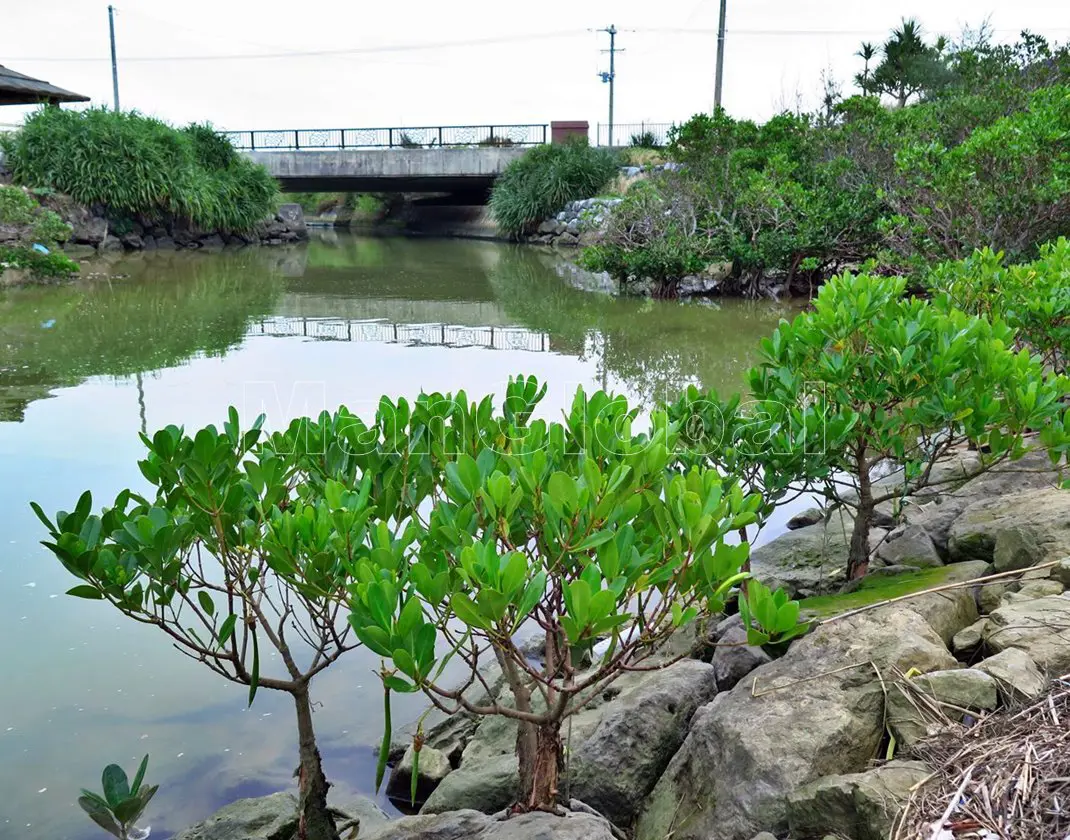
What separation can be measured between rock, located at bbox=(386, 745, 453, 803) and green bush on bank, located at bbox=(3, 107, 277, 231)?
835 inches

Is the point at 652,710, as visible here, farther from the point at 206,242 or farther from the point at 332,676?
the point at 206,242

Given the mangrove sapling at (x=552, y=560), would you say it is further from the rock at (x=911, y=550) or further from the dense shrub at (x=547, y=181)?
the dense shrub at (x=547, y=181)

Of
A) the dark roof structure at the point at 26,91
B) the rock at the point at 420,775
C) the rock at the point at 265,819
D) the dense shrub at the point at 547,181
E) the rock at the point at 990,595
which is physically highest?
the dark roof structure at the point at 26,91

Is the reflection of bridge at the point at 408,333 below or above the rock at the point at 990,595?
above

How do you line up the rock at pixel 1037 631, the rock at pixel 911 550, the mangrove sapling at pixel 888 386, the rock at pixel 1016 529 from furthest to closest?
the rock at pixel 911 550 → the rock at pixel 1016 529 → the mangrove sapling at pixel 888 386 → the rock at pixel 1037 631

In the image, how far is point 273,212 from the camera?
1021 inches

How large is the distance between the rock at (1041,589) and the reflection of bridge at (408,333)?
7.01m

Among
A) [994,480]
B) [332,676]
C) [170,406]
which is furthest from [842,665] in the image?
[170,406]

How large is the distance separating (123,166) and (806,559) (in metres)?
21.4

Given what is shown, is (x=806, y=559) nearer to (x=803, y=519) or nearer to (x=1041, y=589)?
(x=803, y=519)

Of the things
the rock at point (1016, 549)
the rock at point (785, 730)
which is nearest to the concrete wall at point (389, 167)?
the rock at point (1016, 549)

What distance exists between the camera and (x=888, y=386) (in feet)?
9.73

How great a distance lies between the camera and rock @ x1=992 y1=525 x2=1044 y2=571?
2951 mm

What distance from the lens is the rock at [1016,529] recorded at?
294 centimetres
